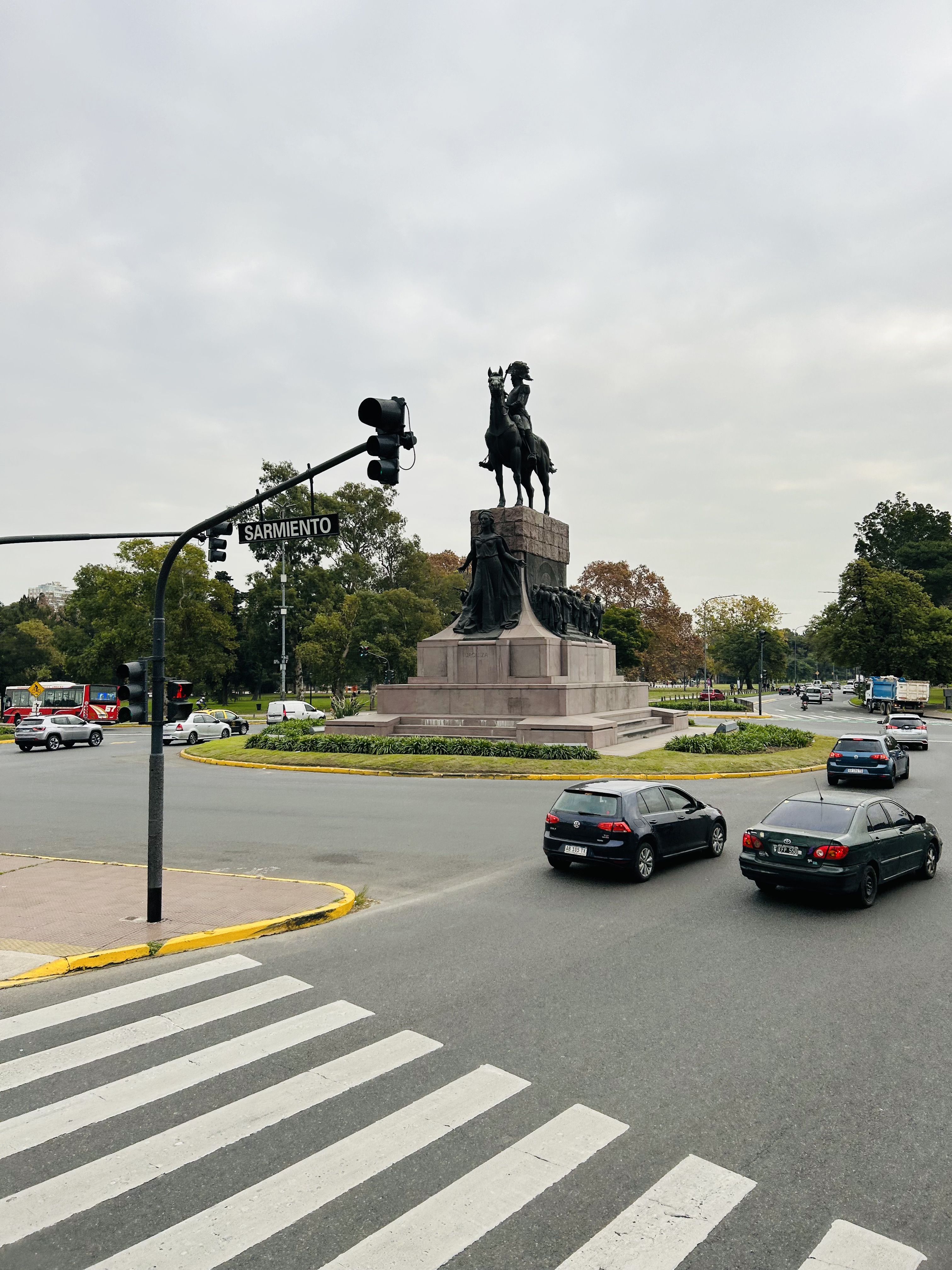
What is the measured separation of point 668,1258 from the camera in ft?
13.7

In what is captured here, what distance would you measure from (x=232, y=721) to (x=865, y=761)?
3524 centimetres

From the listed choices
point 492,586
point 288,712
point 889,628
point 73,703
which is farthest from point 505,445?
point 889,628

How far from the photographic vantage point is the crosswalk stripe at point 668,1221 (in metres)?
4.14

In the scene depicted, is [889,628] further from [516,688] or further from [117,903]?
[117,903]

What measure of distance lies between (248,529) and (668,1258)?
27.7 feet

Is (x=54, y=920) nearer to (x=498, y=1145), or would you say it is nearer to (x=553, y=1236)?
(x=498, y=1145)

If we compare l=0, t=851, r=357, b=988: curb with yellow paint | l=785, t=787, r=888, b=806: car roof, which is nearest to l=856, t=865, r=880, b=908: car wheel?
l=785, t=787, r=888, b=806: car roof

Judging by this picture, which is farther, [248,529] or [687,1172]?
[248,529]

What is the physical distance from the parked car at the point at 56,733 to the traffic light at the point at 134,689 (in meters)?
33.0

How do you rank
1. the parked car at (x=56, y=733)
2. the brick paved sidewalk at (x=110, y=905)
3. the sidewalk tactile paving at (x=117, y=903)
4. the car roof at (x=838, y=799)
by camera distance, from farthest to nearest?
the parked car at (x=56, y=733) < the car roof at (x=838, y=799) < the sidewalk tactile paving at (x=117, y=903) < the brick paved sidewalk at (x=110, y=905)

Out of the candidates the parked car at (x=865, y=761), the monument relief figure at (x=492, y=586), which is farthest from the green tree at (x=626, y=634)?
the parked car at (x=865, y=761)

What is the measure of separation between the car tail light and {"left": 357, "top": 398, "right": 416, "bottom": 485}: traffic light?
6778mm

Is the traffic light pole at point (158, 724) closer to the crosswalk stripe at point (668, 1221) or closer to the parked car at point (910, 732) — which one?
the crosswalk stripe at point (668, 1221)

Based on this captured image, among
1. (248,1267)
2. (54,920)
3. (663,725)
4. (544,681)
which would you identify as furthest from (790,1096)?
(663,725)
